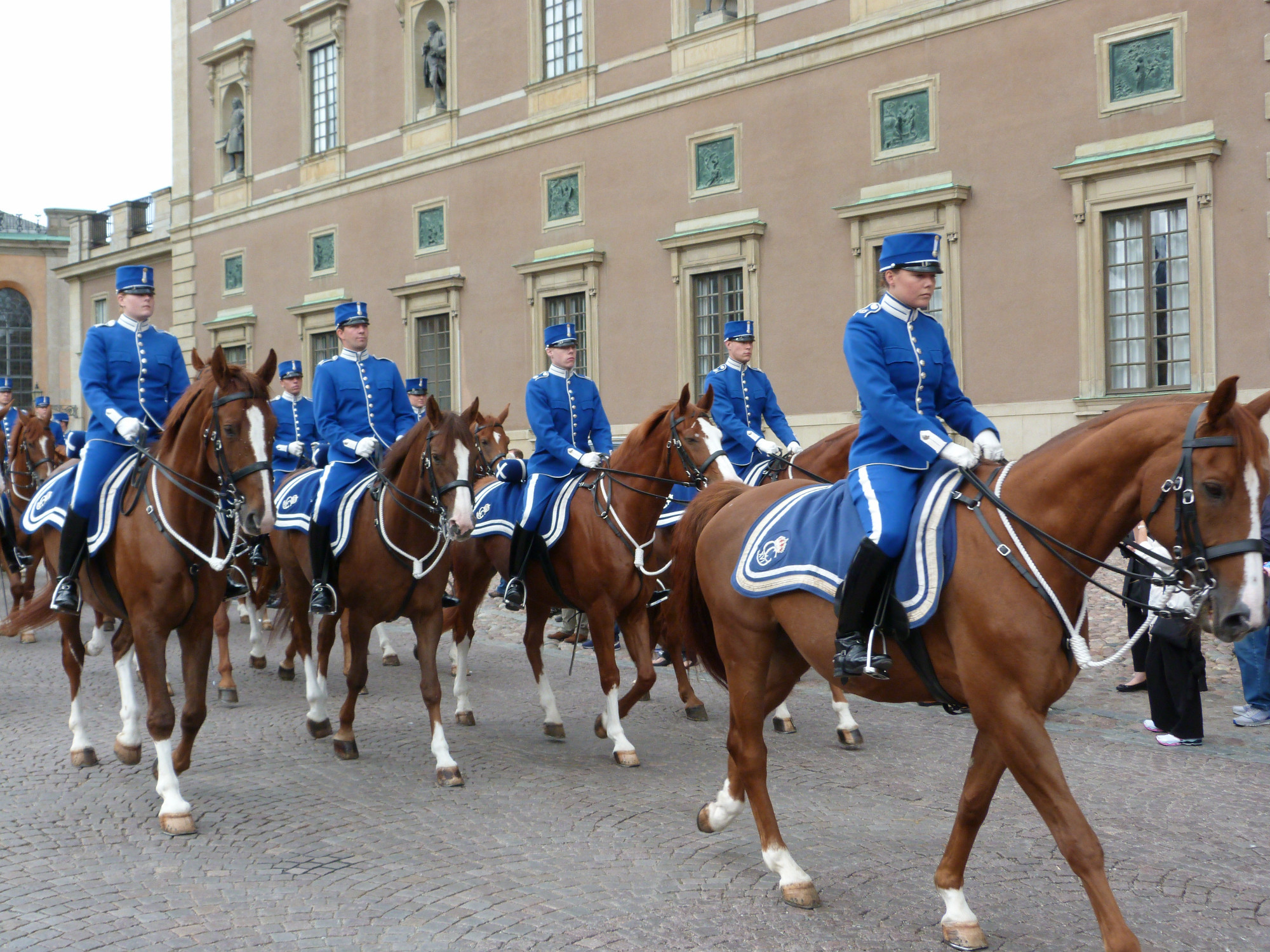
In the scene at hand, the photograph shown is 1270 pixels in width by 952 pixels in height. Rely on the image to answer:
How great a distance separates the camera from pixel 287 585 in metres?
8.57

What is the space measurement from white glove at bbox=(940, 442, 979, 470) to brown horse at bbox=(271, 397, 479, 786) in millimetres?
3257

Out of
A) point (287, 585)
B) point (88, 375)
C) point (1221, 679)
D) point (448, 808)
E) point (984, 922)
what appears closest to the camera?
point (984, 922)

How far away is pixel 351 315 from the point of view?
8547 mm

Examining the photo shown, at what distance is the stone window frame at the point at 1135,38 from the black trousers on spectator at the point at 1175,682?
36.0ft

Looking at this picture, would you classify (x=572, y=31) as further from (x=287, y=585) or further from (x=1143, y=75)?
(x=287, y=585)

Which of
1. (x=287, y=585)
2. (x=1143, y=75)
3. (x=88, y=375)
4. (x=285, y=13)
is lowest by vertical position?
(x=287, y=585)

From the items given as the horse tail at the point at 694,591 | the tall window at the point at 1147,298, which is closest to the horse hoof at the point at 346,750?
the horse tail at the point at 694,591

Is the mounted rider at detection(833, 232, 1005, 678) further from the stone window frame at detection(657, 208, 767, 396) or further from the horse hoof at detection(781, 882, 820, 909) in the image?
the stone window frame at detection(657, 208, 767, 396)

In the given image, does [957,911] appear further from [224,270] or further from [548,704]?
[224,270]

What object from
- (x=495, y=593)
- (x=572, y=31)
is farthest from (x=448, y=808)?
(x=572, y=31)

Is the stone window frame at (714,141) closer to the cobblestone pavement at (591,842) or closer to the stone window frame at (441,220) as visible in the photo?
the stone window frame at (441,220)

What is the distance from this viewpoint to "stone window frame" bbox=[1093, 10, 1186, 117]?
15.8 m

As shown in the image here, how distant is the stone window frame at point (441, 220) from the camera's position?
85.6ft

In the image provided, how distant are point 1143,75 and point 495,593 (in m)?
11.0
